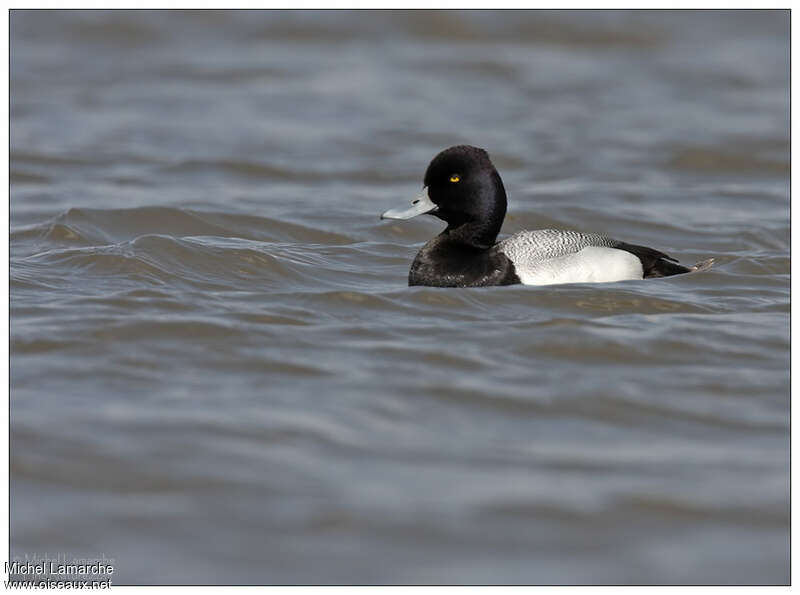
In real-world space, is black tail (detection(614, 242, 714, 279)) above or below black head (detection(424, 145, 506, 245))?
below

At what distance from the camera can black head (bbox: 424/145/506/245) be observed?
8.02 meters

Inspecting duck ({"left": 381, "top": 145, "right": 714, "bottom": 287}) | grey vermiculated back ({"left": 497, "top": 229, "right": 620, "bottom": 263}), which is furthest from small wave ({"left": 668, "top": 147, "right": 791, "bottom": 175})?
grey vermiculated back ({"left": 497, "top": 229, "right": 620, "bottom": 263})

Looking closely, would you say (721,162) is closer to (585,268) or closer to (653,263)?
(653,263)

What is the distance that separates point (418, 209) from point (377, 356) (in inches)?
72.6

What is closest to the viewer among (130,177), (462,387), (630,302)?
(462,387)

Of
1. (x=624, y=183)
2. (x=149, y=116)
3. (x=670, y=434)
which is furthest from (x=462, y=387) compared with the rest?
(x=149, y=116)

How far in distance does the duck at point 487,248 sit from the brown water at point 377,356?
0.25 meters

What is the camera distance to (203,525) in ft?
15.3

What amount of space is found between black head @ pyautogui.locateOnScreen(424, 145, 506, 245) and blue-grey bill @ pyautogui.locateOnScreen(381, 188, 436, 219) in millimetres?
32

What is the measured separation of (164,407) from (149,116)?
30.3ft

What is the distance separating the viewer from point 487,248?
818cm

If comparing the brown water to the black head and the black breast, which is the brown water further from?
the black head

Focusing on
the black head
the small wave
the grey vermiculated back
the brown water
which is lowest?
the brown water

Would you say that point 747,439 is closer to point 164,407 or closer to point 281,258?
point 164,407
